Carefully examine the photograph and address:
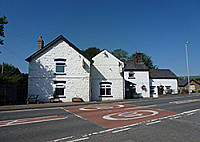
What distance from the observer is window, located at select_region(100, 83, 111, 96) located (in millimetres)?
19625

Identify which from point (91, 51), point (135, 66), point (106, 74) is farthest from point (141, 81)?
point (91, 51)

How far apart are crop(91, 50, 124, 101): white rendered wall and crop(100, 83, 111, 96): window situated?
0.49 meters

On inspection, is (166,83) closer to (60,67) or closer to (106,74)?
(106,74)

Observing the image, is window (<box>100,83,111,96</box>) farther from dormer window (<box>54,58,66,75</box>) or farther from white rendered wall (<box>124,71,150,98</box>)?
white rendered wall (<box>124,71,150,98</box>)

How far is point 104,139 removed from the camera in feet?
15.4

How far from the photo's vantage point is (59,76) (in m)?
17.2

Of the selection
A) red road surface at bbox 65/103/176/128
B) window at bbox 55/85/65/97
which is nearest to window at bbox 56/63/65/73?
window at bbox 55/85/65/97

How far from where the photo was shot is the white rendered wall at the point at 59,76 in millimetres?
16578

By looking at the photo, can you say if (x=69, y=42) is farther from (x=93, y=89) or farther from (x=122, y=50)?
(x=122, y=50)

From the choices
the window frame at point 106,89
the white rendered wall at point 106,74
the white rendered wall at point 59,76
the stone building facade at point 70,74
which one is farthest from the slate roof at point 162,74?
the white rendered wall at point 59,76

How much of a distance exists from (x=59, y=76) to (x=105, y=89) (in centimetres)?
709

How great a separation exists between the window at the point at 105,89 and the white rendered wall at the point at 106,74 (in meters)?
0.49

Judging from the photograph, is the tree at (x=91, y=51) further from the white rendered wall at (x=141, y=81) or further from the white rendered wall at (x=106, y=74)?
the white rendered wall at (x=106, y=74)

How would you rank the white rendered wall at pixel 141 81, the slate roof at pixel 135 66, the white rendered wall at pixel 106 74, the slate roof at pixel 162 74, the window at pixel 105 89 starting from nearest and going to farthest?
the white rendered wall at pixel 106 74 → the window at pixel 105 89 → the white rendered wall at pixel 141 81 → the slate roof at pixel 135 66 → the slate roof at pixel 162 74
